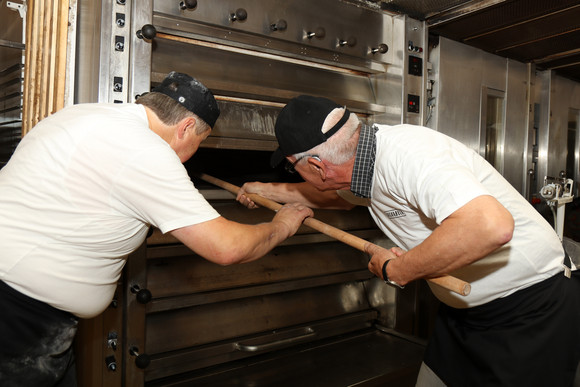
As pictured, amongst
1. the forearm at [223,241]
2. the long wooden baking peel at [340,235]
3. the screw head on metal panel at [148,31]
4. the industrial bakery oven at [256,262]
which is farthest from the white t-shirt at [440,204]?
the screw head on metal panel at [148,31]

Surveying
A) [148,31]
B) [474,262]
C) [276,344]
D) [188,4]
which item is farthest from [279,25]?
[276,344]

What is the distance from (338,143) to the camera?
4.88ft

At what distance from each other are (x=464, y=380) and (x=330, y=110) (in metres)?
1.08

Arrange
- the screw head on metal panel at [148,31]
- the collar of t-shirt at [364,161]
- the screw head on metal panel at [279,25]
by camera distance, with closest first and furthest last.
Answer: the collar of t-shirt at [364,161]
the screw head on metal panel at [148,31]
the screw head on metal panel at [279,25]

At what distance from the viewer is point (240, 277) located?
2.37m

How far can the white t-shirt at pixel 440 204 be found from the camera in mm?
1252

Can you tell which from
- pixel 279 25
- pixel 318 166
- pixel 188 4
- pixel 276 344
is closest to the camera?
pixel 318 166

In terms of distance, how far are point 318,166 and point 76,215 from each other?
0.77 metres

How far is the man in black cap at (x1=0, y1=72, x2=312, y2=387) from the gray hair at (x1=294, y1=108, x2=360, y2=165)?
398 mm

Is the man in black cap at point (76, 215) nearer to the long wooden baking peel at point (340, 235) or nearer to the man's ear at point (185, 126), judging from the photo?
the man's ear at point (185, 126)

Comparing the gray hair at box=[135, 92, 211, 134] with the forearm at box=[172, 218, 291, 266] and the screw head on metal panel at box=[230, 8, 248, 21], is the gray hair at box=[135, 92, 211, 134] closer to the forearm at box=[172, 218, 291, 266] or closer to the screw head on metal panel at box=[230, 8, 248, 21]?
the forearm at box=[172, 218, 291, 266]

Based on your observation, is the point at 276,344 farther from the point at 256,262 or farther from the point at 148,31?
the point at 148,31

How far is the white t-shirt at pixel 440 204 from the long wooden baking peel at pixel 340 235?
0.14 metres

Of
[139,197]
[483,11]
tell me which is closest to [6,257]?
[139,197]
